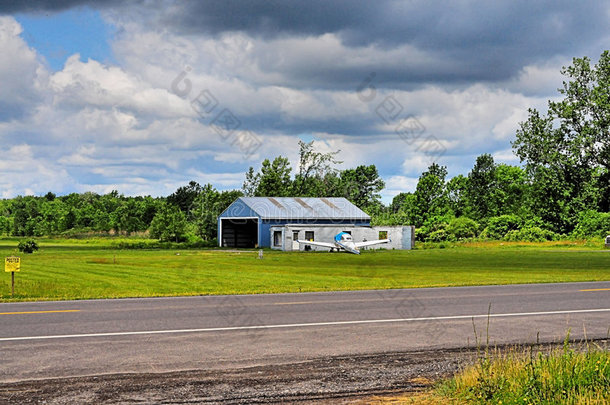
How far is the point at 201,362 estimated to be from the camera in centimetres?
993

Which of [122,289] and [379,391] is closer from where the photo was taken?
[379,391]

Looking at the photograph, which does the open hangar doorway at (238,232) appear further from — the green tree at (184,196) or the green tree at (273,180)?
the green tree at (184,196)

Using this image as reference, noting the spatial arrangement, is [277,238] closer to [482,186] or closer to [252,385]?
[252,385]

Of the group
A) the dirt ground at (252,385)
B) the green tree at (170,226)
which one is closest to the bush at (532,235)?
the green tree at (170,226)

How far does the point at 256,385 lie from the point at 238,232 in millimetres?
62492

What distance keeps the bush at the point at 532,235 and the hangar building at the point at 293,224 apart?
20.0m

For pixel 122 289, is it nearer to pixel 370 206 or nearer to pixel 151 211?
pixel 370 206

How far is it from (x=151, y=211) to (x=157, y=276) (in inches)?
3599

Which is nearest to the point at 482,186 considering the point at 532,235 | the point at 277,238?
the point at 532,235

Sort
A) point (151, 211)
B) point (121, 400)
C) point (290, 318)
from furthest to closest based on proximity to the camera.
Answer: point (151, 211)
point (290, 318)
point (121, 400)

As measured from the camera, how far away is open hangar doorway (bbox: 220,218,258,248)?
Answer: 69.2m

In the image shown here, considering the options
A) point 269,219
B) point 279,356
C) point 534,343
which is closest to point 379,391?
point 279,356

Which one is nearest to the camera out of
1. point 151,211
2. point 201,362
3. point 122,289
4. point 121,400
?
point 121,400

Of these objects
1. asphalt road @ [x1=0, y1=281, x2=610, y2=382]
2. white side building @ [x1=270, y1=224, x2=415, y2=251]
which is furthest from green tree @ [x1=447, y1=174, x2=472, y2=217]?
asphalt road @ [x1=0, y1=281, x2=610, y2=382]
